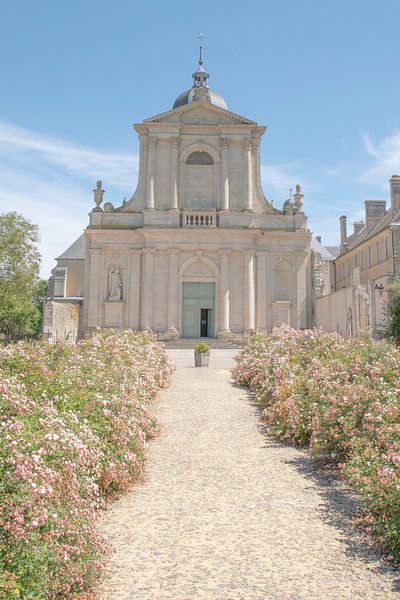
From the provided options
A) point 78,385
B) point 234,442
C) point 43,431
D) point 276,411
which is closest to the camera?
point 43,431

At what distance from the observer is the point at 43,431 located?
12.5 ft

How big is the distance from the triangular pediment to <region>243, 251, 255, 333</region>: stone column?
7862mm

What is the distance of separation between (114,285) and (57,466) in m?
25.1

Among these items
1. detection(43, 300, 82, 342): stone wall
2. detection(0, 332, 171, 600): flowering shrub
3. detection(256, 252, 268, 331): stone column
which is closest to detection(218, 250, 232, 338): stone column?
detection(256, 252, 268, 331): stone column

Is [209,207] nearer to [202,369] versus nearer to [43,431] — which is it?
[202,369]

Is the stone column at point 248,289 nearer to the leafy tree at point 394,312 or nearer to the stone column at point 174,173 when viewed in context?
the stone column at point 174,173

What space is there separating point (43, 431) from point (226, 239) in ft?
82.3

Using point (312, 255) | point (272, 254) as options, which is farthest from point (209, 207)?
point (312, 255)

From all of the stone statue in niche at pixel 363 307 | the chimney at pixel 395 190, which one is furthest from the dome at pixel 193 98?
the stone statue in niche at pixel 363 307

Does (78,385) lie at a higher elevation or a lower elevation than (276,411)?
higher

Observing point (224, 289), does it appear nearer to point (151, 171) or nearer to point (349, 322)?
point (151, 171)

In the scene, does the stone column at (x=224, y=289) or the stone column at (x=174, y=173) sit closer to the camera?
the stone column at (x=224, y=289)

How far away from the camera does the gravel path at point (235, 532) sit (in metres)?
3.35

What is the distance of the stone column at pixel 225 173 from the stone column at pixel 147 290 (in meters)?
4.96
